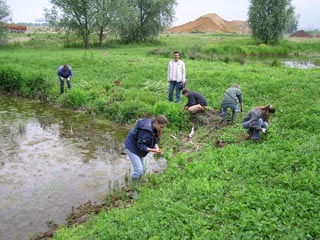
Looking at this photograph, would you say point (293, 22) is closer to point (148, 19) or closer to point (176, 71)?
point (148, 19)

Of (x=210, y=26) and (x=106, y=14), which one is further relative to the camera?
(x=210, y=26)

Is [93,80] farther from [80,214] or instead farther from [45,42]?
[45,42]

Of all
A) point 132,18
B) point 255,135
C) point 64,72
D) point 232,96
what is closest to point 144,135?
point 255,135

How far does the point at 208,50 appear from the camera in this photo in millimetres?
34906

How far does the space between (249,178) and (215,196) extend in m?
1.12

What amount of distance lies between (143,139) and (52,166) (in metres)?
4.14

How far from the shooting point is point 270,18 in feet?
147

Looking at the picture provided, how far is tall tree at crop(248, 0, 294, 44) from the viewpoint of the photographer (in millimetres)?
45062

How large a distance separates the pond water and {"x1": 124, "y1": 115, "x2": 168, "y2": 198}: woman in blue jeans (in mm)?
1384

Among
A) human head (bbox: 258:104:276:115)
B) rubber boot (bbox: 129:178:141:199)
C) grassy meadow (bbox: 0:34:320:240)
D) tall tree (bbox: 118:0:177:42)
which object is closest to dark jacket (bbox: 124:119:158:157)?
rubber boot (bbox: 129:178:141:199)

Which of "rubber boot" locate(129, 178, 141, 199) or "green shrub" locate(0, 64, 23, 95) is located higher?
"green shrub" locate(0, 64, 23, 95)

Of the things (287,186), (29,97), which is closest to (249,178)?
(287,186)

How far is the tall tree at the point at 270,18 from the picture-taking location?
45.1 metres

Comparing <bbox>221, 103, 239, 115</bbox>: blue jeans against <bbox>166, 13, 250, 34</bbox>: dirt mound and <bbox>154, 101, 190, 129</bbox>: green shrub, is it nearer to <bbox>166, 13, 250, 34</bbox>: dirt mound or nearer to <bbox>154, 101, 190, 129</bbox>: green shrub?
<bbox>154, 101, 190, 129</bbox>: green shrub
